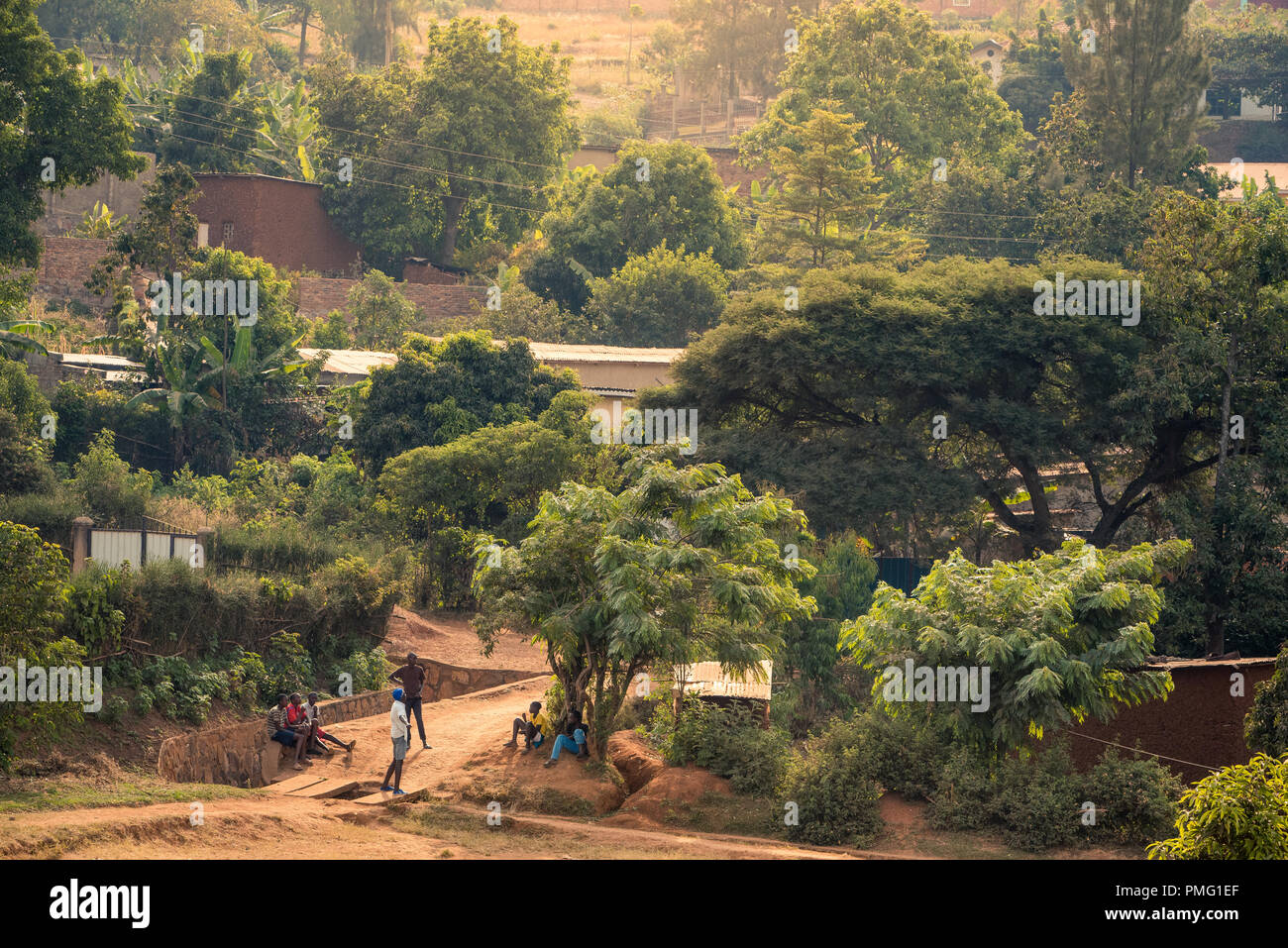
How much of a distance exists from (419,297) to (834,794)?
128 feet

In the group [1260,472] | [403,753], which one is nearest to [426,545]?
[403,753]

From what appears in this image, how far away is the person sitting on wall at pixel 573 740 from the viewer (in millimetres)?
19047

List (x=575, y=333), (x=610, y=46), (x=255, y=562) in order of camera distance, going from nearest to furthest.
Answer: (x=255, y=562) → (x=575, y=333) → (x=610, y=46)

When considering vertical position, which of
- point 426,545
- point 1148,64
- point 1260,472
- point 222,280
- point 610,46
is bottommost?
point 426,545

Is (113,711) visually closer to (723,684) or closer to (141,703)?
(141,703)

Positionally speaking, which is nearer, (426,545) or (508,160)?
(426,545)

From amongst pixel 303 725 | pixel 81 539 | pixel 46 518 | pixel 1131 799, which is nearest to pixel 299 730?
pixel 303 725

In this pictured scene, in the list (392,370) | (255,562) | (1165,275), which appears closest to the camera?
(255,562)

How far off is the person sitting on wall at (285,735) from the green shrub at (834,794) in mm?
6363

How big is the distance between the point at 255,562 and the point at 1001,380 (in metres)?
17.1

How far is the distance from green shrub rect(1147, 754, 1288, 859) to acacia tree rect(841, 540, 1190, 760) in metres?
4.21

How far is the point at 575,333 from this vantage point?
51.1 m

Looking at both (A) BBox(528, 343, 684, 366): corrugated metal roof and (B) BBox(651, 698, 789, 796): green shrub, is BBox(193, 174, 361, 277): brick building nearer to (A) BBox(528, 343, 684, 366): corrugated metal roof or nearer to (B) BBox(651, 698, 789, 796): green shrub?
(A) BBox(528, 343, 684, 366): corrugated metal roof

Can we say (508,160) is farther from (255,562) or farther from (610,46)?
(610,46)
